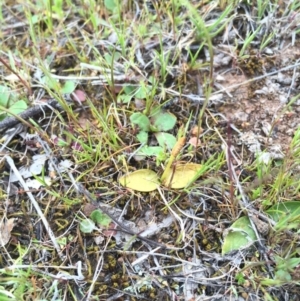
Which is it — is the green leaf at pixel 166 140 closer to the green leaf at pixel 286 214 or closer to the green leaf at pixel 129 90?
the green leaf at pixel 129 90

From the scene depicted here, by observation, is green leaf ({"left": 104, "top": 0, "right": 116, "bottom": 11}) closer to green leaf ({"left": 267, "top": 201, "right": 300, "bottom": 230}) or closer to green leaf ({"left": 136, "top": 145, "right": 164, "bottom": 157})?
green leaf ({"left": 136, "top": 145, "right": 164, "bottom": 157})

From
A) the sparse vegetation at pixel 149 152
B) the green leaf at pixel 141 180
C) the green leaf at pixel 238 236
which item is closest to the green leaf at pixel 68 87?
the sparse vegetation at pixel 149 152

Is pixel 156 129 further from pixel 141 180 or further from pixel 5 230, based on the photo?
pixel 5 230

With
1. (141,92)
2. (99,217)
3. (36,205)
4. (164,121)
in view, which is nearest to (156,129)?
(164,121)

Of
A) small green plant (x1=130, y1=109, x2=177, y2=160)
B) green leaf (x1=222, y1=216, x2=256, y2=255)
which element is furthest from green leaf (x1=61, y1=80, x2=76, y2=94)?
green leaf (x1=222, y1=216, x2=256, y2=255)

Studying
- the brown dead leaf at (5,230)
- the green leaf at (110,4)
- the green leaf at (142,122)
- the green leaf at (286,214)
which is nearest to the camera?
the green leaf at (286,214)

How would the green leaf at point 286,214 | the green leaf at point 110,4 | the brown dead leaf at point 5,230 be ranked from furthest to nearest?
the green leaf at point 110,4 < the brown dead leaf at point 5,230 < the green leaf at point 286,214

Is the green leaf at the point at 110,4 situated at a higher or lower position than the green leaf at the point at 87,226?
higher
